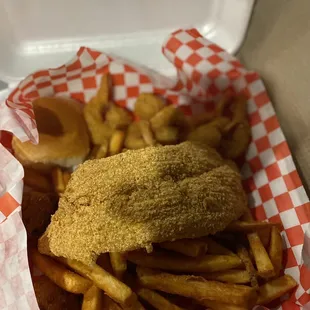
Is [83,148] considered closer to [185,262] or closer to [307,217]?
[185,262]

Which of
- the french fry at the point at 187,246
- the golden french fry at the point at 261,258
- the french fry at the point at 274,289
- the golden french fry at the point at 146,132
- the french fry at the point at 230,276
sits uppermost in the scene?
the golden french fry at the point at 146,132

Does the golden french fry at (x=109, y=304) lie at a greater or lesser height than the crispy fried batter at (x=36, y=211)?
lesser

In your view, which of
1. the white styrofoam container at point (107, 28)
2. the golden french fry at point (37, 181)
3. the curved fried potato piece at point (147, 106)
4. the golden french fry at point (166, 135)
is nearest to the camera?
the golden french fry at point (37, 181)

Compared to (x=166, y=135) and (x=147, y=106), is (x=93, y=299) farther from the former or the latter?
(x=147, y=106)

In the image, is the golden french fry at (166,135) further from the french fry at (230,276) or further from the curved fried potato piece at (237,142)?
the french fry at (230,276)

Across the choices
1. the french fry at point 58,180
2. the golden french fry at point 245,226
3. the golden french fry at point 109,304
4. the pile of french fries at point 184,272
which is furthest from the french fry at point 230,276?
the french fry at point 58,180

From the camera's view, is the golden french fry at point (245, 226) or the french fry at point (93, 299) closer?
the french fry at point (93, 299)

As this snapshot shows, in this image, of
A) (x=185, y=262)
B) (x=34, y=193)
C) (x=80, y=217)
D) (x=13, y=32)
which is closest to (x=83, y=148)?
(x=34, y=193)
